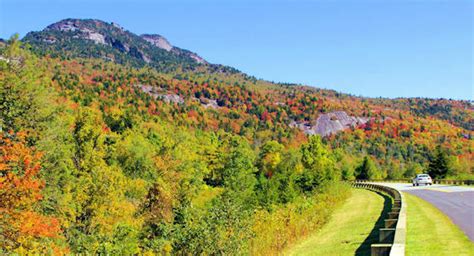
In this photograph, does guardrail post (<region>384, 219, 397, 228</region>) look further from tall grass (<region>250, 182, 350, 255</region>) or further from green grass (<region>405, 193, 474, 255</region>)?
tall grass (<region>250, 182, 350, 255</region>)

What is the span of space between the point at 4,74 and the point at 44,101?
3.37 m

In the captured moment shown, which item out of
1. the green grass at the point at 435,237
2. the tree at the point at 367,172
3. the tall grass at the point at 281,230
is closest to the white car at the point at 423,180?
the tall grass at the point at 281,230

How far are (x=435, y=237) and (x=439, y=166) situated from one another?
6310 cm

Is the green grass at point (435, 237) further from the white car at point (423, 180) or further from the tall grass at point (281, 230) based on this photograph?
the white car at point (423, 180)

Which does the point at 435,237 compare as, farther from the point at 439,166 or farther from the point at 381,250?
the point at 439,166

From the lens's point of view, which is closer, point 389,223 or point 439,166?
point 389,223

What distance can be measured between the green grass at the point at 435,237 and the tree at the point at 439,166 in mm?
56352

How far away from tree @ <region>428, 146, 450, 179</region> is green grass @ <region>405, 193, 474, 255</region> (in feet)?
185

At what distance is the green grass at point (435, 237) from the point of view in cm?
1237

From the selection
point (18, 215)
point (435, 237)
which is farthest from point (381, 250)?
point (18, 215)

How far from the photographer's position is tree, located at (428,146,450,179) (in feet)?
235

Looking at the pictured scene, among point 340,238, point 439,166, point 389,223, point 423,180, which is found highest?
point 439,166

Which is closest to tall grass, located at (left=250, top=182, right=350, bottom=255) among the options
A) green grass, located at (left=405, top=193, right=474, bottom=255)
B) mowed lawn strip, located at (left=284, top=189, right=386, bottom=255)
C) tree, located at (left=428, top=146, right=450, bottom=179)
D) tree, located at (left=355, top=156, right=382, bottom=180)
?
mowed lawn strip, located at (left=284, top=189, right=386, bottom=255)

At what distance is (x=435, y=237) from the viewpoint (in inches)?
567
